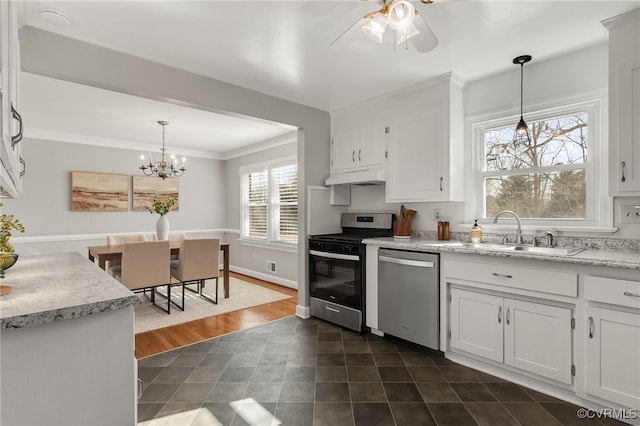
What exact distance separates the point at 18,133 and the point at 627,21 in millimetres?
3200

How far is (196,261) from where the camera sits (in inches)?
163

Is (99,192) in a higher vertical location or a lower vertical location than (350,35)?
lower

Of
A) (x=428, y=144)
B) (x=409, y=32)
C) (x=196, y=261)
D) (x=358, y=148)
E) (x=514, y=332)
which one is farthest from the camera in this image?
(x=196, y=261)

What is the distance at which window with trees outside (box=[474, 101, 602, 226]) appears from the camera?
2.46 meters

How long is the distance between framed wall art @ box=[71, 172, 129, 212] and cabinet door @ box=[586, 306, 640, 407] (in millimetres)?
6217

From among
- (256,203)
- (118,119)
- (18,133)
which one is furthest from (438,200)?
(118,119)

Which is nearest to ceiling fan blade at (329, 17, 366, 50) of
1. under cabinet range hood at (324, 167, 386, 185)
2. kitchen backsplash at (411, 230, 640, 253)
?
under cabinet range hood at (324, 167, 386, 185)

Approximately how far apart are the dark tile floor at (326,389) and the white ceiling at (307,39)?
7.68 feet

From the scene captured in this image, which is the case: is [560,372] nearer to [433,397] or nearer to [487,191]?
[433,397]

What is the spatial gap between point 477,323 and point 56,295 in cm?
252

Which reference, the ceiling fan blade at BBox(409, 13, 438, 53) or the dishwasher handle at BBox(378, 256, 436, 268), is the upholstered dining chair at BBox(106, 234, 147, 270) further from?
the ceiling fan blade at BBox(409, 13, 438, 53)

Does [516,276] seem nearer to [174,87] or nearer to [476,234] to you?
[476,234]

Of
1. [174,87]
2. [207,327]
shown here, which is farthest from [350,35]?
[207,327]

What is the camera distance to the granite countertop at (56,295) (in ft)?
3.02
